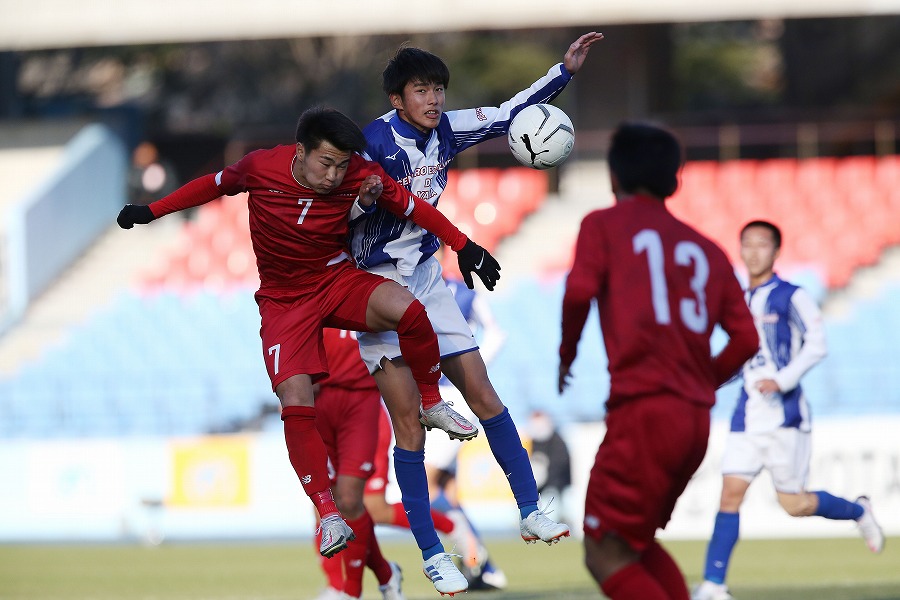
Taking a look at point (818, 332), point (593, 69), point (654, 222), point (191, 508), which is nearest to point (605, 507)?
point (654, 222)

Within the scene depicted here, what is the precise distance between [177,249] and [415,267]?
50.2 ft

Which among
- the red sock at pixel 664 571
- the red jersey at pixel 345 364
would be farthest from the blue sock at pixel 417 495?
→ the red sock at pixel 664 571

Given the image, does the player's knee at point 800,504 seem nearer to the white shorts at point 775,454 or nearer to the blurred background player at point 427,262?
the white shorts at point 775,454

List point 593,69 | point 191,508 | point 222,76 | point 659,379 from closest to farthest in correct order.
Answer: point 659,379 < point 191,508 < point 593,69 < point 222,76

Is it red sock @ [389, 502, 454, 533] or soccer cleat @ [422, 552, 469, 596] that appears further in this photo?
red sock @ [389, 502, 454, 533]

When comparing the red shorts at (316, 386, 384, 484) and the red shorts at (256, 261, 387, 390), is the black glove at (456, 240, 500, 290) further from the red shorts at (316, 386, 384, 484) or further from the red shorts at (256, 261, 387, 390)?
the red shorts at (316, 386, 384, 484)

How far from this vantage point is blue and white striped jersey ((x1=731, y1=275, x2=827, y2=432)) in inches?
347

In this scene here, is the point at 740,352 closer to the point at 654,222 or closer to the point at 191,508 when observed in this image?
the point at 654,222

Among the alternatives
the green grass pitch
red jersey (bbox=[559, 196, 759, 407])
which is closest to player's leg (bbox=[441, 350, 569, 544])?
red jersey (bbox=[559, 196, 759, 407])

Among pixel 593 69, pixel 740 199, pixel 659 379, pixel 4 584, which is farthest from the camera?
pixel 593 69

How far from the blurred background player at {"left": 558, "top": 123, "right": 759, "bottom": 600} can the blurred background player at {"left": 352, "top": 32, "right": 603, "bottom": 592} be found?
4.62 ft

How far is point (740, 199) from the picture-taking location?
20.7 meters

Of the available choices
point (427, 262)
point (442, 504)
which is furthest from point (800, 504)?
point (427, 262)

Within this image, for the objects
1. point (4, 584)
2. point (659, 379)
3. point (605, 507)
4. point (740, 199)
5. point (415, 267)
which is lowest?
point (4, 584)
